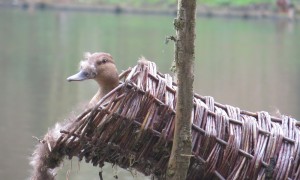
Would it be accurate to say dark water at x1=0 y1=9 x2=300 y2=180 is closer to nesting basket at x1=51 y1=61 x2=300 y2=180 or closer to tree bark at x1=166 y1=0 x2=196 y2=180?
nesting basket at x1=51 y1=61 x2=300 y2=180

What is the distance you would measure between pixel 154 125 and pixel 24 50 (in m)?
15.8

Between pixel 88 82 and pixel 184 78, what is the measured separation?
896 cm

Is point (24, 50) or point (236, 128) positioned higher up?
point (236, 128)

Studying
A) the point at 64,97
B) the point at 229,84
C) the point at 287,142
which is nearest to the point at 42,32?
the point at 229,84

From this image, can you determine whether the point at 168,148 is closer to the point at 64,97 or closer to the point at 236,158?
the point at 236,158

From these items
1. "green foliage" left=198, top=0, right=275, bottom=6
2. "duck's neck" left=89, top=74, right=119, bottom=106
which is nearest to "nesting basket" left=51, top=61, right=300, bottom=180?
"duck's neck" left=89, top=74, right=119, bottom=106

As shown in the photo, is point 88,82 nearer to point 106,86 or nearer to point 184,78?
point 106,86

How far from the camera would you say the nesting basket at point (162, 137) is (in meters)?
1.55

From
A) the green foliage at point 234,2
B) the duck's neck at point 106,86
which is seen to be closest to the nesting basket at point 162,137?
the duck's neck at point 106,86

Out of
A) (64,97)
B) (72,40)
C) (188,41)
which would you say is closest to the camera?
(188,41)

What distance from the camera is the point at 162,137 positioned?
1575 mm

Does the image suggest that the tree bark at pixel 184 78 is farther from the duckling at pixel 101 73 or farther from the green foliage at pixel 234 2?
the green foliage at pixel 234 2

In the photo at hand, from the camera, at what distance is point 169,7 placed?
40906mm

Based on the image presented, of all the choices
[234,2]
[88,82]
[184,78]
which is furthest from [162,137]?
[234,2]
